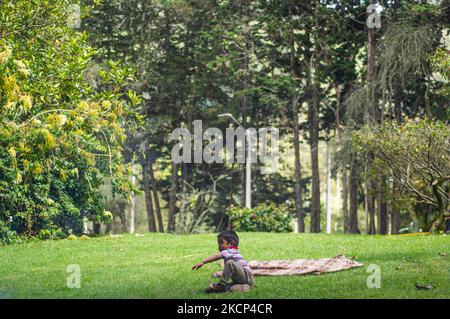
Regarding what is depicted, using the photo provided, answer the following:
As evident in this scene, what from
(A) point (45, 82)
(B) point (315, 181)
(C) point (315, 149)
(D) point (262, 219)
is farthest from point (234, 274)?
(C) point (315, 149)

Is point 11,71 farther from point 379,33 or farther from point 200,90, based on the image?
point 200,90

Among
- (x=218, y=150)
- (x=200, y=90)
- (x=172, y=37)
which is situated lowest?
(x=218, y=150)

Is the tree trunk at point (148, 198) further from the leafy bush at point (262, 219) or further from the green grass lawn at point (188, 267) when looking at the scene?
the green grass lawn at point (188, 267)

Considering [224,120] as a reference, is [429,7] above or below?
above

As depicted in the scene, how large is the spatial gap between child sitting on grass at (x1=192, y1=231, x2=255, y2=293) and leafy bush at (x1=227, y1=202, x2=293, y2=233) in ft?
78.0

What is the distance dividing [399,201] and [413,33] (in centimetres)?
705

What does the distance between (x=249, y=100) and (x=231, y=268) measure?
1421 inches

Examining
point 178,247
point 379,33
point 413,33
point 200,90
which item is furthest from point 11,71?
point 200,90

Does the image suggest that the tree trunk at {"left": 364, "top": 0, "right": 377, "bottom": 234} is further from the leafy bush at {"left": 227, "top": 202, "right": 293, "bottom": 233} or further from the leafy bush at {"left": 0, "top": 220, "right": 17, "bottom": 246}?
the leafy bush at {"left": 0, "top": 220, "right": 17, "bottom": 246}

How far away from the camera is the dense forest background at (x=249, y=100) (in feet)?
91.2

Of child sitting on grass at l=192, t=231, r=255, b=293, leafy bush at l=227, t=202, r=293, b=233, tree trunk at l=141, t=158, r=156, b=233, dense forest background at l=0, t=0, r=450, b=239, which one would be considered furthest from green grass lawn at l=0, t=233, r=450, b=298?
tree trunk at l=141, t=158, r=156, b=233

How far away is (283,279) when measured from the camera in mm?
16625

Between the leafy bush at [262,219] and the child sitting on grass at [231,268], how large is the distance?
78.0 ft

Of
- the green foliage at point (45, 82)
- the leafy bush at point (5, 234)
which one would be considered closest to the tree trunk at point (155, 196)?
the leafy bush at point (5, 234)
